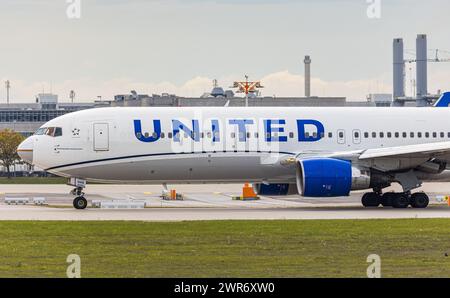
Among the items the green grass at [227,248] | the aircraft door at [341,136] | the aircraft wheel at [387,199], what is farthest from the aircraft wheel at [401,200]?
the green grass at [227,248]

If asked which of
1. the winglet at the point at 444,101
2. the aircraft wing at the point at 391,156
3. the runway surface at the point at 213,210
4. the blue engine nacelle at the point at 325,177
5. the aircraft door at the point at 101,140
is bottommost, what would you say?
the runway surface at the point at 213,210

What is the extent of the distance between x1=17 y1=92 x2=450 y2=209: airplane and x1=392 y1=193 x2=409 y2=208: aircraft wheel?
40 mm

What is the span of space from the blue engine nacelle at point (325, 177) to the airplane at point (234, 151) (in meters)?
0.04

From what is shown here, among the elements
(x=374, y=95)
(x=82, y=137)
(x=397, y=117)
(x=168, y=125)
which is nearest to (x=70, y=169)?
(x=82, y=137)

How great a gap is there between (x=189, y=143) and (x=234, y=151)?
1.82m

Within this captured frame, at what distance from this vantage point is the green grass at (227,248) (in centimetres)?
2089

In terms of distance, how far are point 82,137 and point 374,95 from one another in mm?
101665

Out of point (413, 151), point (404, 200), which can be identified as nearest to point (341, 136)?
point (413, 151)

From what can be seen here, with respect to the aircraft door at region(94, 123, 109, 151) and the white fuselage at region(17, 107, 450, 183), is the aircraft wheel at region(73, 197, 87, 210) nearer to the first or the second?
the white fuselage at region(17, 107, 450, 183)

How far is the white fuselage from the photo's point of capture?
39.3 m

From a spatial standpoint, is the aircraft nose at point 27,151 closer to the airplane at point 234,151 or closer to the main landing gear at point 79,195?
the airplane at point 234,151

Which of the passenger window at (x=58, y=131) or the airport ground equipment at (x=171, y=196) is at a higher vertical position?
the passenger window at (x=58, y=131)

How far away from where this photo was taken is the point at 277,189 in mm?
42375

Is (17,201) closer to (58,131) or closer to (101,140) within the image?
(58,131)
